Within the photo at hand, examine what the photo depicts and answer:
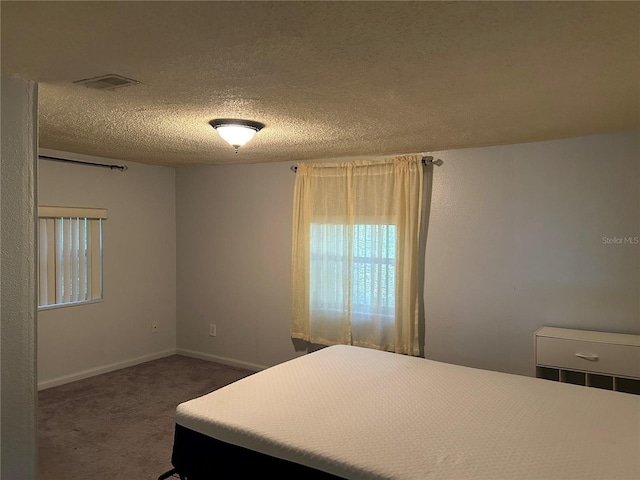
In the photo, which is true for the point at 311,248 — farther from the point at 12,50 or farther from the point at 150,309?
the point at 12,50

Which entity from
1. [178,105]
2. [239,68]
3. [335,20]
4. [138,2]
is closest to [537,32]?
[335,20]

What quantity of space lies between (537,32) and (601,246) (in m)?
2.15

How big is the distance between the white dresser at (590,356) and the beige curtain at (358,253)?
101 cm

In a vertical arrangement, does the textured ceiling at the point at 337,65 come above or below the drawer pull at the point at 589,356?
above

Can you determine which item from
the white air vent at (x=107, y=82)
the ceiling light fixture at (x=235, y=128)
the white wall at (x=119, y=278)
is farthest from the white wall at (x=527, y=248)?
the white wall at (x=119, y=278)

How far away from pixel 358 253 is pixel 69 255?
2589mm

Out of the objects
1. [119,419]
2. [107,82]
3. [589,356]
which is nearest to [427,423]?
[589,356]

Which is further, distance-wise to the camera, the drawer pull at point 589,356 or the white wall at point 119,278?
the white wall at point 119,278

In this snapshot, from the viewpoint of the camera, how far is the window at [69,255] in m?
4.05

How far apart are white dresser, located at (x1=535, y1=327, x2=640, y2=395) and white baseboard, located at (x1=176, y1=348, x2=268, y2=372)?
104 inches

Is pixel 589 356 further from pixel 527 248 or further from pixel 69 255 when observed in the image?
pixel 69 255

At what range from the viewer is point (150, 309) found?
503cm

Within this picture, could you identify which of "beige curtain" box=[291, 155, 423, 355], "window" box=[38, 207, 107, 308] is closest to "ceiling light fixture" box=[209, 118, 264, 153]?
"beige curtain" box=[291, 155, 423, 355]

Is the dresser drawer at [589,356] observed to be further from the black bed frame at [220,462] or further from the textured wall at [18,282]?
the textured wall at [18,282]
